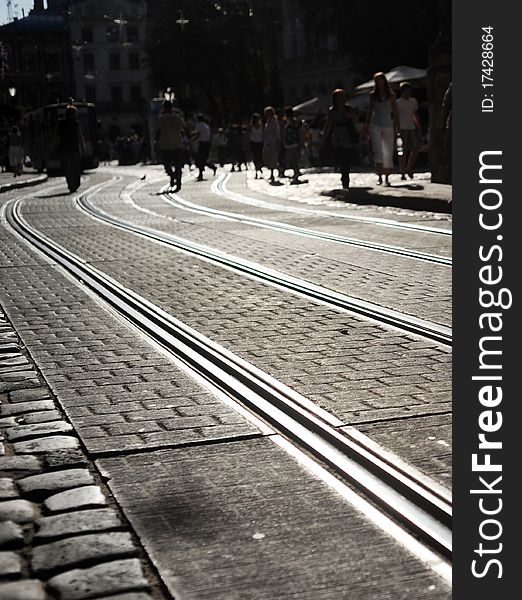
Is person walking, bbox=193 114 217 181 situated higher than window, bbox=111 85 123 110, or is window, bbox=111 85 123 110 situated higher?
person walking, bbox=193 114 217 181

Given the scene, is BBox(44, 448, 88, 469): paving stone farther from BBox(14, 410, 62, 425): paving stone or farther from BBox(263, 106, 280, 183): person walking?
BBox(263, 106, 280, 183): person walking

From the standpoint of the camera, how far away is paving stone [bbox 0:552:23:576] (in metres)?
3.40

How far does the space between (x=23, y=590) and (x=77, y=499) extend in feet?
2.60

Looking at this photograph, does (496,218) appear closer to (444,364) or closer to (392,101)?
(444,364)

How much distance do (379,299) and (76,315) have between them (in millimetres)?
2020

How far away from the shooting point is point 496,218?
296 cm

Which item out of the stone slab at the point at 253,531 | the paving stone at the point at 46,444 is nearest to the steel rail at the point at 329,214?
the paving stone at the point at 46,444

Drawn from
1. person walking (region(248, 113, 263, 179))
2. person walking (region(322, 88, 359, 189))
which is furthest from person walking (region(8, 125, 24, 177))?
person walking (region(322, 88, 359, 189))

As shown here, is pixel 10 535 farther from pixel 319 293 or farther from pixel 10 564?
pixel 319 293

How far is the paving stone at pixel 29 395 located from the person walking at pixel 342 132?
650 inches

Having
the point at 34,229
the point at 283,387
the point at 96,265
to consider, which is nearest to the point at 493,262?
the point at 283,387

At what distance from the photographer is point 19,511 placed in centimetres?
396

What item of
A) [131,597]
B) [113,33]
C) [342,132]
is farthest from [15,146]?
[113,33]

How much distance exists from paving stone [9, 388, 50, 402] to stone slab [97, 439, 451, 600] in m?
1.22
